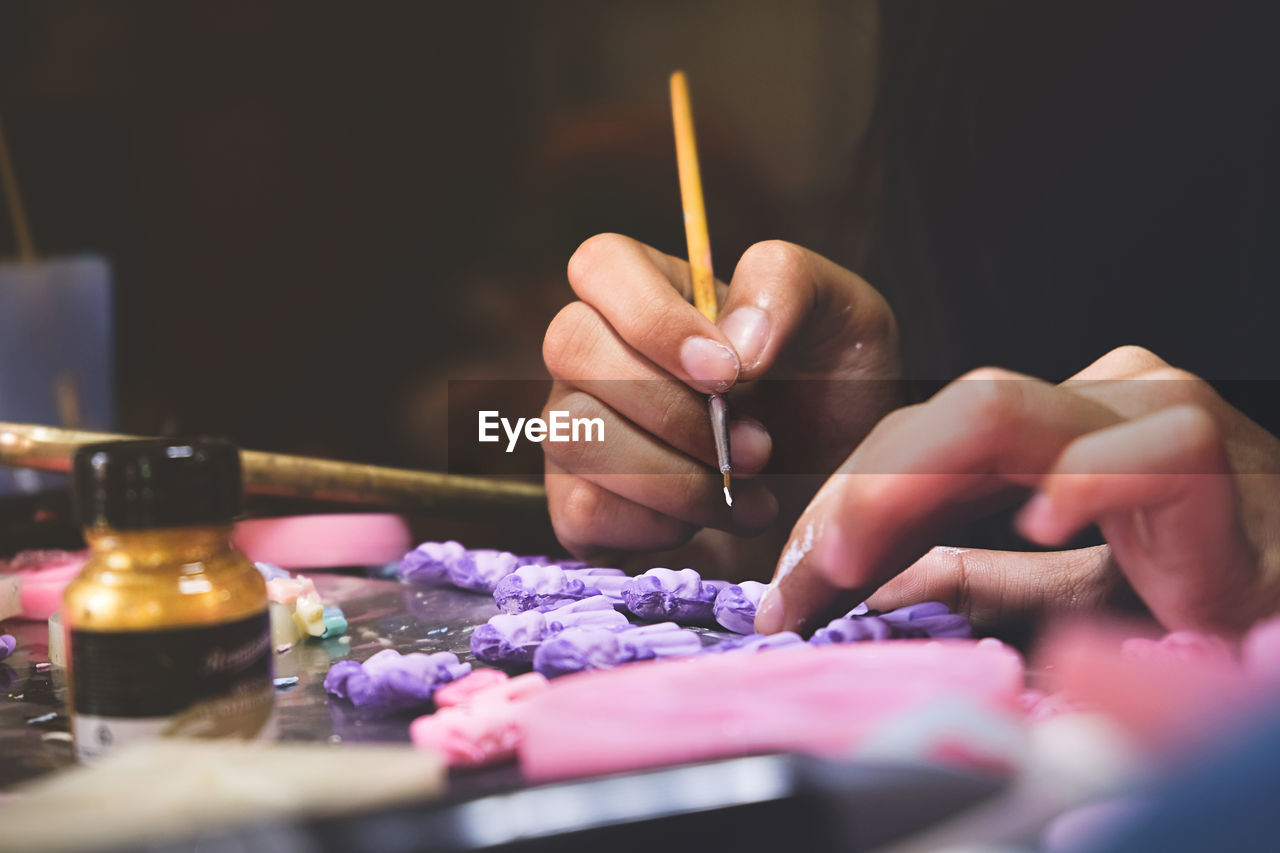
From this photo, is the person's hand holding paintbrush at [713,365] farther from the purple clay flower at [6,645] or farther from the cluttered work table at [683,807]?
the purple clay flower at [6,645]

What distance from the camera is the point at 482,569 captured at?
0.66 meters

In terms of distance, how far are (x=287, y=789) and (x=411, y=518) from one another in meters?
0.44

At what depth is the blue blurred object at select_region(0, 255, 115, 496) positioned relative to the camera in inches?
34.0

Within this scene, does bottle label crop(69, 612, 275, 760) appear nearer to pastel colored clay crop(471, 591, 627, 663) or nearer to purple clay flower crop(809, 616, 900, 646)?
pastel colored clay crop(471, 591, 627, 663)

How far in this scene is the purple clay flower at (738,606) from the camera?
52 centimetres

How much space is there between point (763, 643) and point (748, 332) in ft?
0.59

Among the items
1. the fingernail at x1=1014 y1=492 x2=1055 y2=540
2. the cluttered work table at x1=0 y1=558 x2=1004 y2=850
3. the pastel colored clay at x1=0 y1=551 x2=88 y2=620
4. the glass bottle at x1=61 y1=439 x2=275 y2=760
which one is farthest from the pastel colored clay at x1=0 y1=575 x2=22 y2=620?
the fingernail at x1=1014 y1=492 x2=1055 y2=540

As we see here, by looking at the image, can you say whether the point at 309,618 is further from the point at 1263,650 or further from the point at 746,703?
the point at 1263,650

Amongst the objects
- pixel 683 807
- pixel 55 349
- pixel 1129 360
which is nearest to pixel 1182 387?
pixel 1129 360

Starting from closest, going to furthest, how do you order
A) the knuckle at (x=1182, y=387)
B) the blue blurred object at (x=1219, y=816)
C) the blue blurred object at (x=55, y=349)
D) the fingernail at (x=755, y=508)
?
the blue blurred object at (x=1219, y=816) → the knuckle at (x=1182, y=387) → the fingernail at (x=755, y=508) → the blue blurred object at (x=55, y=349)

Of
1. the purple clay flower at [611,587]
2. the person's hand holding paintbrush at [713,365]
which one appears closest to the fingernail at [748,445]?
the person's hand holding paintbrush at [713,365]

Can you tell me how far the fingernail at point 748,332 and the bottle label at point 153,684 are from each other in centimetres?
30

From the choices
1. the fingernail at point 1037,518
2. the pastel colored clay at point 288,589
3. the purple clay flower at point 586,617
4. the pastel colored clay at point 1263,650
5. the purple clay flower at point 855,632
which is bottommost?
the pastel colored clay at point 288,589

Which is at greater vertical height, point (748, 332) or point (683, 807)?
point (748, 332)
